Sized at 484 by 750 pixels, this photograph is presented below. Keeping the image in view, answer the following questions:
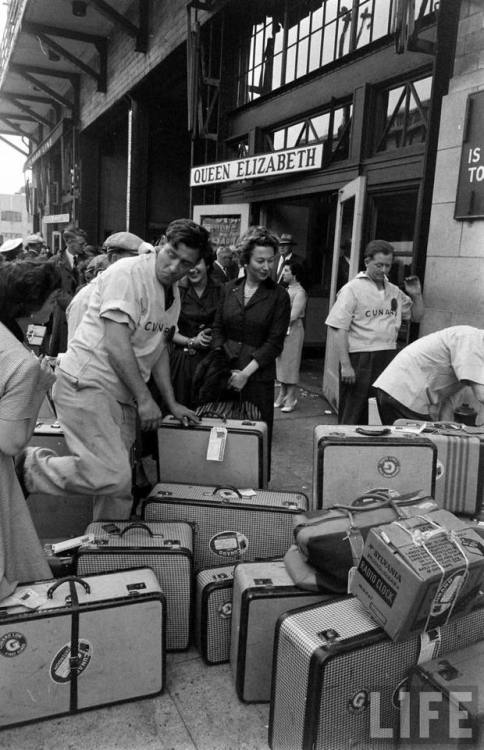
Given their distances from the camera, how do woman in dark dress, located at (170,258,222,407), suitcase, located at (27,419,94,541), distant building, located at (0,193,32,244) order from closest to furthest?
suitcase, located at (27,419,94,541) → woman in dark dress, located at (170,258,222,407) → distant building, located at (0,193,32,244)

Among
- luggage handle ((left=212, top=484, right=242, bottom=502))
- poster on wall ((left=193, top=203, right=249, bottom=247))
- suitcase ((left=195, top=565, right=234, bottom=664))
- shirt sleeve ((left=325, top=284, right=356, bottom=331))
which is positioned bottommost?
suitcase ((left=195, top=565, right=234, bottom=664))

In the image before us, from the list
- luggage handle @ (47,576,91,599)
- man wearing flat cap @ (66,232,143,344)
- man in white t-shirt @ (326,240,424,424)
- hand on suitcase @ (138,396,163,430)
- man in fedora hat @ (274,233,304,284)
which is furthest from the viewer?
man in fedora hat @ (274,233,304,284)

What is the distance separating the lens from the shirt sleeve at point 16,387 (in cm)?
211

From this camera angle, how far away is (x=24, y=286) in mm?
2184

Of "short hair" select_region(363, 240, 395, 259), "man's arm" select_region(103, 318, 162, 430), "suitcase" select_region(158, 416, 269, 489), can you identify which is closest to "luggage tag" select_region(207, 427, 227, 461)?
"suitcase" select_region(158, 416, 269, 489)

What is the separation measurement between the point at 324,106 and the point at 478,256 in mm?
3227

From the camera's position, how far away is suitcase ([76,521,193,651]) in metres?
2.48

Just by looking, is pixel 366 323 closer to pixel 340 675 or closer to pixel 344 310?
pixel 344 310

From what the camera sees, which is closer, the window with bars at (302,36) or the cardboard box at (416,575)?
the cardboard box at (416,575)

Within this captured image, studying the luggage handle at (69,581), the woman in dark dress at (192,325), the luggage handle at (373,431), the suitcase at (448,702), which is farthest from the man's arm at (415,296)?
the luggage handle at (69,581)

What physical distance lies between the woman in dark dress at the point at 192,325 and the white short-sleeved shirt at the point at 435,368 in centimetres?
128

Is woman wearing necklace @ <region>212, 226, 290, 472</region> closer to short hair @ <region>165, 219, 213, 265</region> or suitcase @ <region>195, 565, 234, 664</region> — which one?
short hair @ <region>165, 219, 213, 265</region>

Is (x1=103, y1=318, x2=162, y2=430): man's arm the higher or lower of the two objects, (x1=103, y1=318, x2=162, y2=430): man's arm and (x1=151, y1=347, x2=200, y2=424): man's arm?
the higher

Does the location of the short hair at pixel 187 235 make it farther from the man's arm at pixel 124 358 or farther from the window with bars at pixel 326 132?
the window with bars at pixel 326 132
